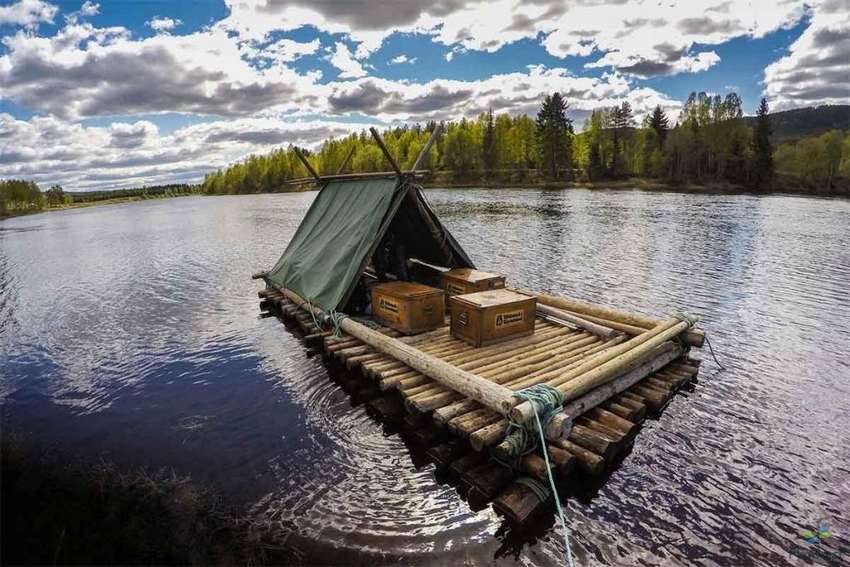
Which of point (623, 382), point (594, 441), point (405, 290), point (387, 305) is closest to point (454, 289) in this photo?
point (405, 290)

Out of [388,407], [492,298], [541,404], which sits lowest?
[388,407]

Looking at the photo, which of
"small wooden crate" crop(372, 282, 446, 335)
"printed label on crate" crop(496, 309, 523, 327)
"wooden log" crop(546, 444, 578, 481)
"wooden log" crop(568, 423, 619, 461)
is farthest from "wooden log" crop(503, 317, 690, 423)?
"small wooden crate" crop(372, 282, 446, 335)

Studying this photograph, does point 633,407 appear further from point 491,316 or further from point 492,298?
point 492,298

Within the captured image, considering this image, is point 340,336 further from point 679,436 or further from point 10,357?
point 10,357

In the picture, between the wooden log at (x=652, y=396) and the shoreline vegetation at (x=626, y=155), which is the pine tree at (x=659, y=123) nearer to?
the shoreline vegetation at (x=626, y=155)

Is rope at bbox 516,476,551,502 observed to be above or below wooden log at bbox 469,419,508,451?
below

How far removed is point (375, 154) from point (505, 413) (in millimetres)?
118013

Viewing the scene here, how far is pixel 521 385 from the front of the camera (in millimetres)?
7836

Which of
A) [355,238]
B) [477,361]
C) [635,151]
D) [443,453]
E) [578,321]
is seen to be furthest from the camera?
[635,151]

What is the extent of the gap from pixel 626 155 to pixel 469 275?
108992mm

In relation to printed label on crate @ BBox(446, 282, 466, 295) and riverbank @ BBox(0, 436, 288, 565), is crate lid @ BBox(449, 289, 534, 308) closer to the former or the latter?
printed label on crate @ BBox(446, 282, 466, 295)

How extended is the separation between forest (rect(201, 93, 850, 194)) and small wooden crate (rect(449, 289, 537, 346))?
Result: 275 feet

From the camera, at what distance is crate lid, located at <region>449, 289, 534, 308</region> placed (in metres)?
9.91

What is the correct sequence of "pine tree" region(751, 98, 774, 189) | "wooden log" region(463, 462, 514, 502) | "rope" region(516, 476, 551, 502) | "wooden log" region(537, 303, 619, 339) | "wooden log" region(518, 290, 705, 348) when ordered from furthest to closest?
"pine tree" region(751, 98, 774, 189) < "wooden log" region(537, 303, 619, 339) < "wooden log" region(518, 290, 705, 348) < "wooden log" region(463, 462, 514, 502) < "rope" region(516, 476, 551, 502)
